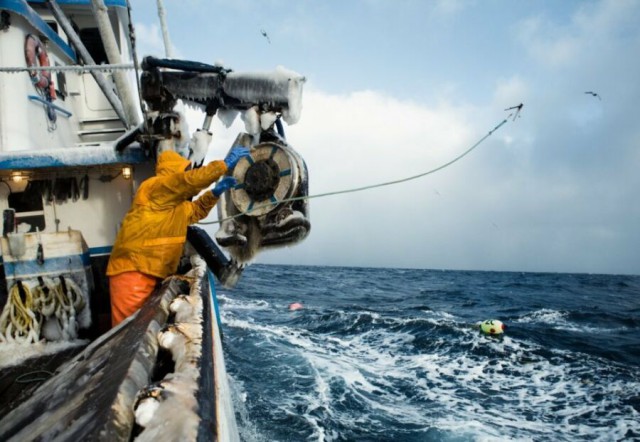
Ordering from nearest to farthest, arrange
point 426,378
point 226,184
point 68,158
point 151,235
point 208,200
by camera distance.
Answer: point 151,235 < point 226,184 < point 208,200 < point 68,158 < point 426,378

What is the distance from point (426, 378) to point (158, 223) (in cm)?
889

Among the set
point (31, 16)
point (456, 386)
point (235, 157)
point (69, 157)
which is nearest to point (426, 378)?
point (456, 386)

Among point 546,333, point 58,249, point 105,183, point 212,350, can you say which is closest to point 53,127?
point 105,183

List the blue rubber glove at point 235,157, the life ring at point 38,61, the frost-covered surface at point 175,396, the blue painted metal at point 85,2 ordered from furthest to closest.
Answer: the blue painted metal at point 85,2, the life ring at point 38,61, the blue rubber glove at point 235,157, the frost-covered surface at point 175,396

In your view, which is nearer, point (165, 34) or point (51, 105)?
point (51, 105)

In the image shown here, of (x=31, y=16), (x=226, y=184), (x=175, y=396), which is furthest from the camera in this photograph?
(x=31, y=16)

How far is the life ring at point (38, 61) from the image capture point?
24.0 ft

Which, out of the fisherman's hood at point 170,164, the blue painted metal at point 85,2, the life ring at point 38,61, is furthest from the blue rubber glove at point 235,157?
the blue painted metal at point 85,2

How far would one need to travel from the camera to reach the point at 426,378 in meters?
10.2

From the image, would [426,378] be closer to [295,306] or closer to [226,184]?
[226,184]

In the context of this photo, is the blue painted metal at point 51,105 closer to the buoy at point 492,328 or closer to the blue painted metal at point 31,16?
the blue painted metal at point 31,16

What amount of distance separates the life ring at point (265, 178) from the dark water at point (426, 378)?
449 centimetres

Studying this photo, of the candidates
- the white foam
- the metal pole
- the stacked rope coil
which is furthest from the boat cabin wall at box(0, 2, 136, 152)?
the white foam

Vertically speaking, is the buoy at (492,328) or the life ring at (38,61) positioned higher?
the life ring at (38,61)
